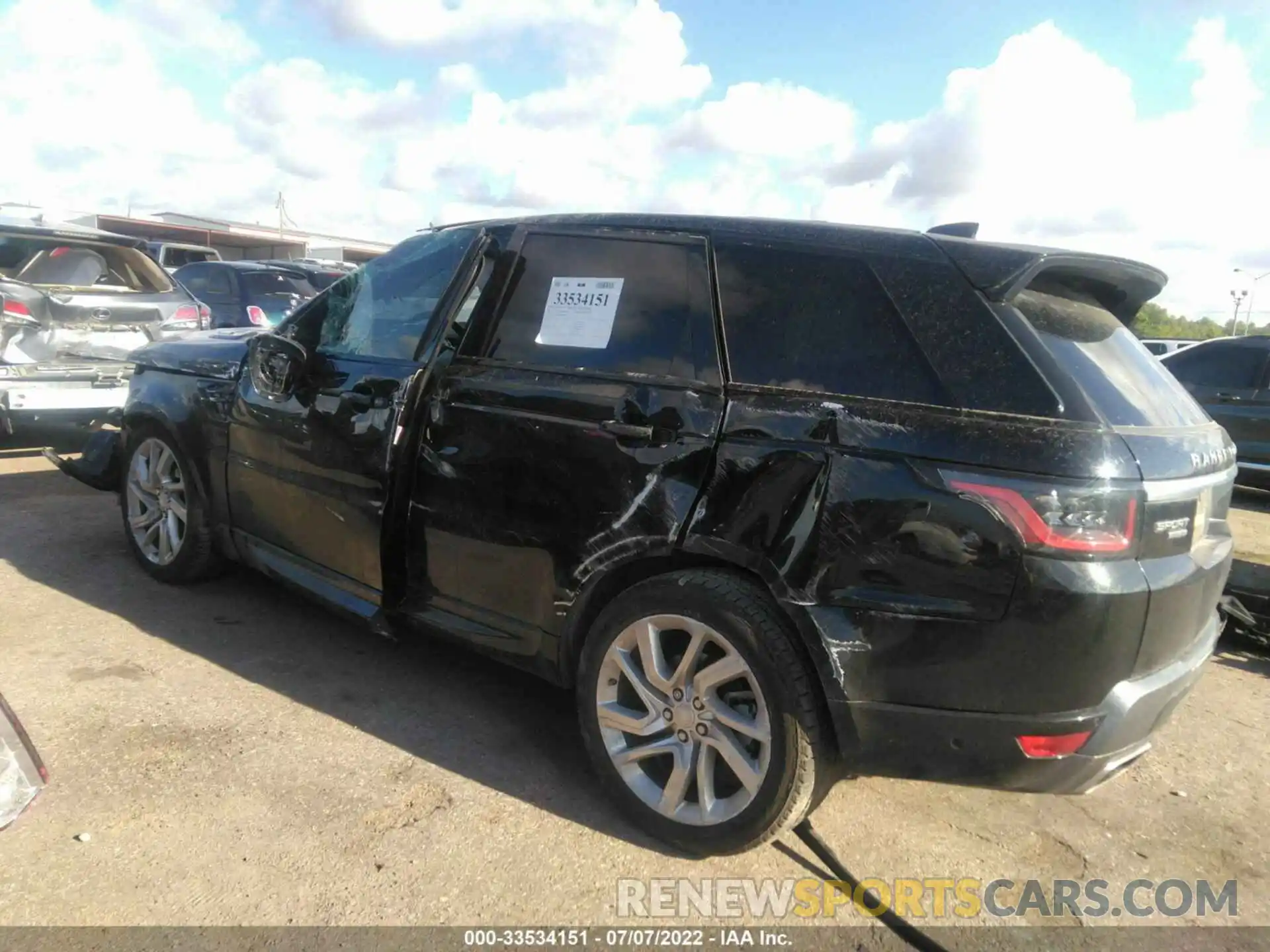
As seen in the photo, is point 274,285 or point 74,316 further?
point 274,285

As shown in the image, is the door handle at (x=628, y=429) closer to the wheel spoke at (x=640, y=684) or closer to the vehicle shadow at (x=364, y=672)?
the wheel spoke at (x=640, y=684)

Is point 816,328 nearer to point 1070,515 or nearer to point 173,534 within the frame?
point 1070,515

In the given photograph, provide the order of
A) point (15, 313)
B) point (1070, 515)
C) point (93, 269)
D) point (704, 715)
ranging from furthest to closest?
point (93, 269) < point (15, 313) < point (704, 715) < point (1070, 515)

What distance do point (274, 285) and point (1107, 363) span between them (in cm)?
1089

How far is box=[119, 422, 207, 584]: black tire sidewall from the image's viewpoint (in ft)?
14.4

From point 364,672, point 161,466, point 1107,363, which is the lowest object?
point 364,672

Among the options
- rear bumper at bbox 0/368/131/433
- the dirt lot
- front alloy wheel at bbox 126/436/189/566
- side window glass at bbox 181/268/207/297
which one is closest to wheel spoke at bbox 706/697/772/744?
the dirt lot

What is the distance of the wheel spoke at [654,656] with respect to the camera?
2.75 metres

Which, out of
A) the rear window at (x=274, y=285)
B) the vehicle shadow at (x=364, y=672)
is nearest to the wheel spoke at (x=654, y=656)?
the vehicle shadow at (x=364, y=672)

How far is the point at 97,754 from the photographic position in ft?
10.1

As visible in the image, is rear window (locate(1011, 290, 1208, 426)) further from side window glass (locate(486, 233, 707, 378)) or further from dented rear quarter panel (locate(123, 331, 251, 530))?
dented rear quarter panel (locate(123, 331, 251, 530))

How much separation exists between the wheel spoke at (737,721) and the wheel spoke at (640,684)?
17 centimetres

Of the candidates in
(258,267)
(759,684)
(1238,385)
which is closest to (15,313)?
(258,267)

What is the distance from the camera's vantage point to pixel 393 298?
3.73m
